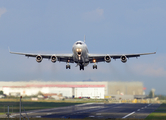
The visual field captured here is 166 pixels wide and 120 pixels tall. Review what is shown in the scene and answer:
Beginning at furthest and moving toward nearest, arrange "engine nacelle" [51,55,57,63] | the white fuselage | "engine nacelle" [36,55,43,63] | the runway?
"engine nacelle" [36,55,43,63] → "engine nacelle" [51,55,57,63] → the runway → the white fuselage

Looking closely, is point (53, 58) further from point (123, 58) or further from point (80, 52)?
point (123, 58)

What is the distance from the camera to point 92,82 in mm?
66188

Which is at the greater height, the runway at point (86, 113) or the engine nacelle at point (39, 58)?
the engine nacelle at point (39, 58)

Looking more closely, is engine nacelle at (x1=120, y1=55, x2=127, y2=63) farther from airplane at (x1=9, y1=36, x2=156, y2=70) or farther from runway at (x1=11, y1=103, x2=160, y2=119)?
runway at (x1=11, y1=103, x2=160, y2=119)

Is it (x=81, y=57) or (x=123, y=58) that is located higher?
(x=81, y=57)

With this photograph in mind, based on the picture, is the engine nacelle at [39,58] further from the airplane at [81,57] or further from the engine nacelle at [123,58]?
the engine nacelle at [123,58]

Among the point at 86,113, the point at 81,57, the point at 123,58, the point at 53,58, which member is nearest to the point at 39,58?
the point at 53,58

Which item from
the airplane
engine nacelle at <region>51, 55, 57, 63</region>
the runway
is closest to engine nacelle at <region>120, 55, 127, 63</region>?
the airplane

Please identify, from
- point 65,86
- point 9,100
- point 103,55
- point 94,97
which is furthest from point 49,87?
point 94,97

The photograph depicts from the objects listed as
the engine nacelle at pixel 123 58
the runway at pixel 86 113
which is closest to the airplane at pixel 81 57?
the engine nacelle at pixel 123 58

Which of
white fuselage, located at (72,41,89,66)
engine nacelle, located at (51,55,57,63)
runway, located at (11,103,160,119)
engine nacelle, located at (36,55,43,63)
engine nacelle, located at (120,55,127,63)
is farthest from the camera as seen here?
engine nacelle, located at (36,55,43,63)

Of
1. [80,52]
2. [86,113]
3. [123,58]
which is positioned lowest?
[86,113]

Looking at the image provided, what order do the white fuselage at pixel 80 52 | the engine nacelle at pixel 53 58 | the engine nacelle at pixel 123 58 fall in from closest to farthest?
1. the white fuselage at pixel 80 52
2. the engine nacelle at pixel 123 58
3. the engine nacelle at pixel 53 58

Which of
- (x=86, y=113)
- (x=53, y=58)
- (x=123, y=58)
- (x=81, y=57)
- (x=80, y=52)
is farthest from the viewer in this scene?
(x=86, y=113)
